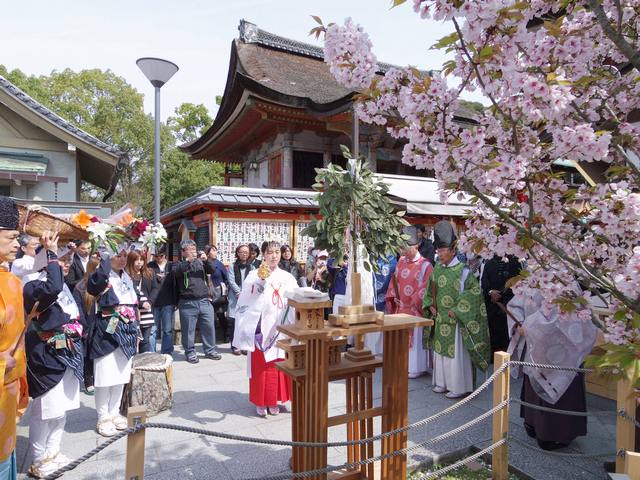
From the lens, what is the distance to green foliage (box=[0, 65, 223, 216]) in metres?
24.5

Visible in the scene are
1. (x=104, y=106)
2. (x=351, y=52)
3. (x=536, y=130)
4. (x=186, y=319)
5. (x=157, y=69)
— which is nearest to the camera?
(x=536, y=130)

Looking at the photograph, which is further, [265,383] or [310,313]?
[265,383]

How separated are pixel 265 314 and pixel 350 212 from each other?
2064mm

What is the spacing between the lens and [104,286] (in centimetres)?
389

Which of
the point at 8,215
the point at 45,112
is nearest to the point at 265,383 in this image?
the point at 8,215

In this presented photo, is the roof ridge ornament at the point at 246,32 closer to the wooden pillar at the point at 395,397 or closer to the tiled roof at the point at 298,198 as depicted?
the tiled roof at the point at 298,198

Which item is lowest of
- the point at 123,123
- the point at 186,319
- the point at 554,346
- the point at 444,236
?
the point at 186,319

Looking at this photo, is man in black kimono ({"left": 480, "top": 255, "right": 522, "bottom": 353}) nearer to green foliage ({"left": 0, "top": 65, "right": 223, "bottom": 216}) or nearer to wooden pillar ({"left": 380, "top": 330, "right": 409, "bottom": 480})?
wooden pillar ({"left": 380, "top": 330, "right": 409, "bottom": 480})

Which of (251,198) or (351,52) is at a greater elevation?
(351,52)

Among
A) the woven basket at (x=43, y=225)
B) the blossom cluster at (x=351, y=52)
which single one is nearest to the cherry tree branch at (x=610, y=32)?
the blossom cluster at (x=351, y=52)

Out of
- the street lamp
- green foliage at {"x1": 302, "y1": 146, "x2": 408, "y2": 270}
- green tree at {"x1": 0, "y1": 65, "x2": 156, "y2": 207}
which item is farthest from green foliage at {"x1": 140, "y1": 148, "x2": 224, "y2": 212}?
green foliage at {"x1": 302, "y1": 146, "x2": 408, "y2": 270}

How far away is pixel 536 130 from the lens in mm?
2510

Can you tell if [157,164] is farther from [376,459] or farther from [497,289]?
[376,459]

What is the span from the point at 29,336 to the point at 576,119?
418 centimetres
